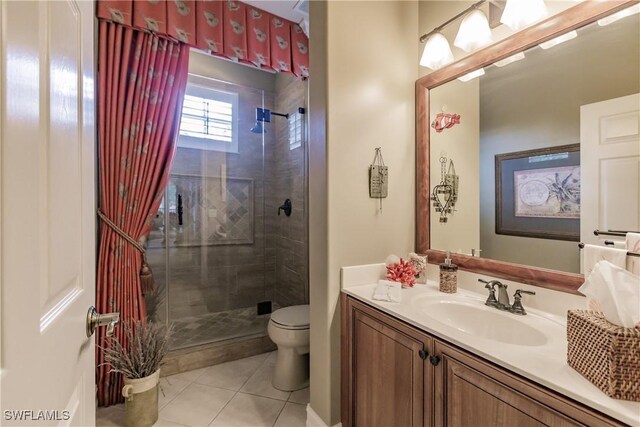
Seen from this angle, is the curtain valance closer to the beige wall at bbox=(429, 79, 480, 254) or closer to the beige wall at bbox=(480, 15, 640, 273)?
the beige wall at bbox=(429, 79, 480, 254)

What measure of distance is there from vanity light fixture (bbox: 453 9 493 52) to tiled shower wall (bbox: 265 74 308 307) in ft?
4.87

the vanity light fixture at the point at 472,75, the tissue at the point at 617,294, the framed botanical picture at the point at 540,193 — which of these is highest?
the vanity light fixture at the point at 472,75

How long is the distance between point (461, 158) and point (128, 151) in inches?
80.2

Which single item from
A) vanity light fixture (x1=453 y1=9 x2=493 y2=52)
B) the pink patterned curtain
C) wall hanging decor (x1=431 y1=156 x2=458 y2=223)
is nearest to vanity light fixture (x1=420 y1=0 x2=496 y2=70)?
vanity light fixture (x1=453 y1=9 x2=493 y2=52)

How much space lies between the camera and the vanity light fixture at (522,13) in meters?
1.12

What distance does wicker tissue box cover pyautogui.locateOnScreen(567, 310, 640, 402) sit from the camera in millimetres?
596

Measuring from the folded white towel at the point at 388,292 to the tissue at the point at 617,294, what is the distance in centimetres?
70

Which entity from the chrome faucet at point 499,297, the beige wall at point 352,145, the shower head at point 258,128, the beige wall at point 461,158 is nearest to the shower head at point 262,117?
the shower head at point 258,128

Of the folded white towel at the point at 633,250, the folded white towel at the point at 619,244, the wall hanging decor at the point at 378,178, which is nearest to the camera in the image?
the folded white towel at the point at 633,250

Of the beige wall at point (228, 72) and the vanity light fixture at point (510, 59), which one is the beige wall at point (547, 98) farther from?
the beige wall at point (228, 72)

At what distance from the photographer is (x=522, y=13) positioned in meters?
1.14

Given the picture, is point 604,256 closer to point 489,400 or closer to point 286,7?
point 489,400

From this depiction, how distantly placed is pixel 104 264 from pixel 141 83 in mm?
1192

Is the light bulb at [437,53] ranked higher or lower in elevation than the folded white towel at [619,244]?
higher
